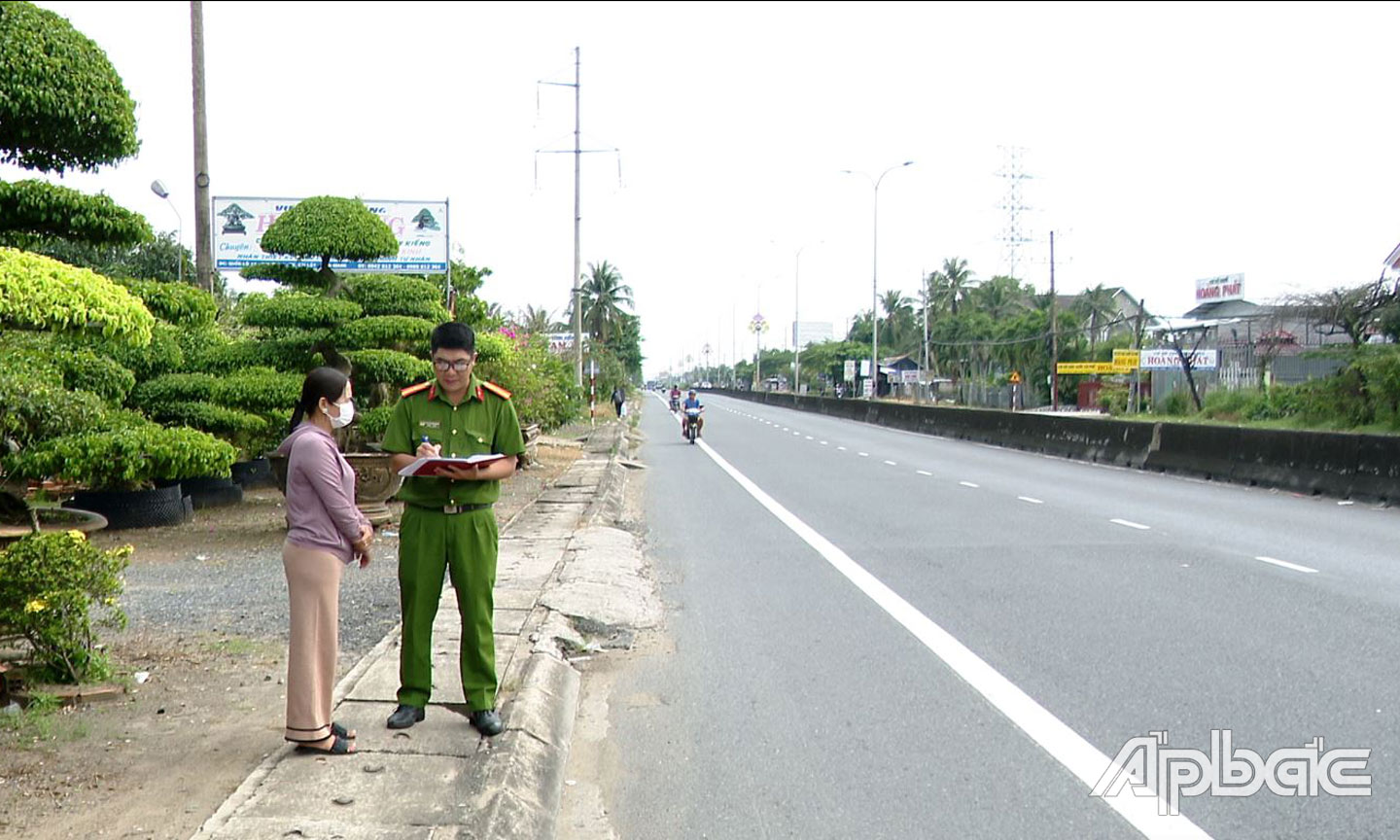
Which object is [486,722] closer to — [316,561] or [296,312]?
[316,561]

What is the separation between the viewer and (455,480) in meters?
5.26

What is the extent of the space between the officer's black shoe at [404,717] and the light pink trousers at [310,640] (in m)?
0.37

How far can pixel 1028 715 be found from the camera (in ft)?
20.0

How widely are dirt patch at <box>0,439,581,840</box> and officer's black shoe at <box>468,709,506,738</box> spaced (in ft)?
A: 2.88

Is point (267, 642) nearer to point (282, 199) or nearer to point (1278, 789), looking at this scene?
point (1278, 789)

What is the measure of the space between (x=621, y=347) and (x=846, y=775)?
10405 centimetres

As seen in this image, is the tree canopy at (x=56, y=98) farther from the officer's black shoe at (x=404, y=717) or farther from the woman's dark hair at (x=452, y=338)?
the officer's black shoe at (x=404, y=717)

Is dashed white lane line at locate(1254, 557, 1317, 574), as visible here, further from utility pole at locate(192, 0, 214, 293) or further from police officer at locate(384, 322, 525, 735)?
utility pole at locate(192, 0, 214, 293)

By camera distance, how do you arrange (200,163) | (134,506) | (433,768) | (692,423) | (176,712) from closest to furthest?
(433,768) → (176,712) → (134,506) → (200,163) → (692,423)

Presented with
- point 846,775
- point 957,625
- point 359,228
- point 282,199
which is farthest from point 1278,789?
Answer: point 282,199

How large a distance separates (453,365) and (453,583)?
3.04 feet

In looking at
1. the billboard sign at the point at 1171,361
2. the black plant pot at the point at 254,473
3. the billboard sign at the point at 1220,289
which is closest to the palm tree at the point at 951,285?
the billboard sign at the point at 1220,289

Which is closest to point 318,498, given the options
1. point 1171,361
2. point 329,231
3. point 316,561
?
point 316,561

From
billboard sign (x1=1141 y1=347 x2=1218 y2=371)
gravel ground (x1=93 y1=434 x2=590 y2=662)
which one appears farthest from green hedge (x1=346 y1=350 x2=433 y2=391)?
billboard sign (x1=1141 y1=347 x2=1218 y2=371)
